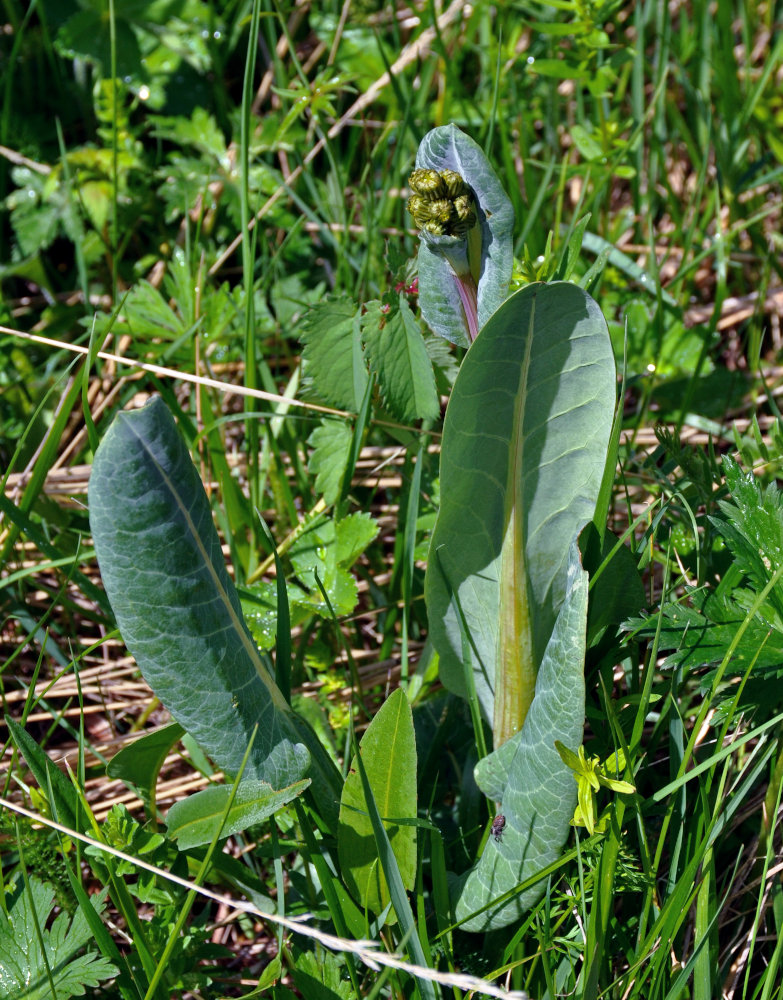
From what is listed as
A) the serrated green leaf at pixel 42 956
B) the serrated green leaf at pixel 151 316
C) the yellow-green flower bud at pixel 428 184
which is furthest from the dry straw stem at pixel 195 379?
the serrated green leaf at pixel 42 956

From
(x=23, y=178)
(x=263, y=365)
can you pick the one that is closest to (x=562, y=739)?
(x=263, y=365)

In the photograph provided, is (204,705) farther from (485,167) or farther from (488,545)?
(485,167)

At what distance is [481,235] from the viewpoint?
4.00ft

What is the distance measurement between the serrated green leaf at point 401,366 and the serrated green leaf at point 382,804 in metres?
0.61

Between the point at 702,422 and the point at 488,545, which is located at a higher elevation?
the point at 488,545

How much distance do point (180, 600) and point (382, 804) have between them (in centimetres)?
44

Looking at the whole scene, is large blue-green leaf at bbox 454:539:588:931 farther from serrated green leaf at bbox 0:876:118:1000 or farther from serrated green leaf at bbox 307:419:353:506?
serrated green leaf at bbox 307:419:353:506

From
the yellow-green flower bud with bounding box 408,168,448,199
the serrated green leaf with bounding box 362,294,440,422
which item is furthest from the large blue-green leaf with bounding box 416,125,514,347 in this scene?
the serrated green leaf with bounding box 362,294,440,422

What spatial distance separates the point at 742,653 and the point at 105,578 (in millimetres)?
935

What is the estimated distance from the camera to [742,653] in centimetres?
137

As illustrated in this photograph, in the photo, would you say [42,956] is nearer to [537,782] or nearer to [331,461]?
[537,782]

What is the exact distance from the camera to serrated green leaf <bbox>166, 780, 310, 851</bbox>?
126cm

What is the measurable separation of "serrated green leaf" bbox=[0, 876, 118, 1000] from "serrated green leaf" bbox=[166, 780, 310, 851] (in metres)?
0.18

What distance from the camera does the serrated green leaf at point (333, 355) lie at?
70.7 inches
